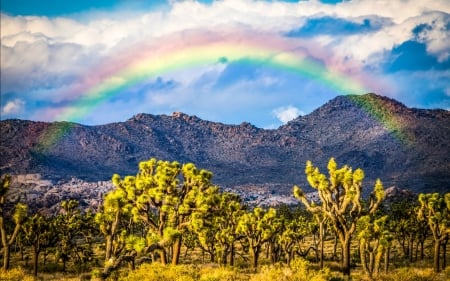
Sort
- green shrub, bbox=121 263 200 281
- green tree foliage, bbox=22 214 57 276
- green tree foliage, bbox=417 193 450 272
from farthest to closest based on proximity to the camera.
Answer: green tree foliage, bbox=22 214 57 276 → green tree foliage, bbox=417 193 450 272 → green shrub, bbox=121 263 200 281

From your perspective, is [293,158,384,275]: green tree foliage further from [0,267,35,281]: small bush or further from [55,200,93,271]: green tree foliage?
[55,200,93,271]: green tree foliage

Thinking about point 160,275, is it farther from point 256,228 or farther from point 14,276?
point 256,228

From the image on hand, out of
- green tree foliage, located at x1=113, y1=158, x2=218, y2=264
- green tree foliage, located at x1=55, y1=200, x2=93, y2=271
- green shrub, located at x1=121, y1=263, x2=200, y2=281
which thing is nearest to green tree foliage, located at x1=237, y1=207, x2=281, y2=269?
green tree foliage, located at x1=113, y1=158, x2=218, y2=264

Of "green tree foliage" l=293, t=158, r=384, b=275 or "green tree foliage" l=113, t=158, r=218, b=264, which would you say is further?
"green tree foliage" l=113, t=158, r=218, b=264

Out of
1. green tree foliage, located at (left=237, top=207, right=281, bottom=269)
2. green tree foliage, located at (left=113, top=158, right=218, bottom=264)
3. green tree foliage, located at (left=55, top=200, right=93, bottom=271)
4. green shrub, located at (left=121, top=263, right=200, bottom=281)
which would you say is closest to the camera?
green shrub, located at (left=121, top=263, right=200, bottom=281)

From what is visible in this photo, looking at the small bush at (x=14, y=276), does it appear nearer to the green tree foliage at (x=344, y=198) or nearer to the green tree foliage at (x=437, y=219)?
the green tree foliage at (x=344, y=198)

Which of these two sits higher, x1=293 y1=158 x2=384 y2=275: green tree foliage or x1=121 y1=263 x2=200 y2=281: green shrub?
x1=293 y1=158 x2=384 y2=275: green tree foliage

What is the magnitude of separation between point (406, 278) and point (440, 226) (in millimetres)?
15027

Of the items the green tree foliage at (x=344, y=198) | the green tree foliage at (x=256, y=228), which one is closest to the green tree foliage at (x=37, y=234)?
the green tree foliage at (x=256, y=228)

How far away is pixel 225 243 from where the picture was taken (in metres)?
48.8

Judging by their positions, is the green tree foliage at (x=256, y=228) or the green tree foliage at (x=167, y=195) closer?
the green tree foliage at (x=167, y=195)

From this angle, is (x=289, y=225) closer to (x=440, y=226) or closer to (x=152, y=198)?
(x=440, y=226)

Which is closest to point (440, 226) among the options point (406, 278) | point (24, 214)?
point (406, 278)

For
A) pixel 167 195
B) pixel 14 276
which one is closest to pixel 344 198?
pixel 167 195
